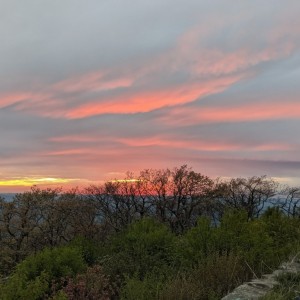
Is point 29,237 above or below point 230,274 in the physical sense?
below

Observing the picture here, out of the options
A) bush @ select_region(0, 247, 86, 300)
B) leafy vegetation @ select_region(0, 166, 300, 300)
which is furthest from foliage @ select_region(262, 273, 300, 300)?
bush @ select_region(0, 247, 86, 300)

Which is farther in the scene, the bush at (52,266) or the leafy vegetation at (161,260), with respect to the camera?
the bush at (52,266)

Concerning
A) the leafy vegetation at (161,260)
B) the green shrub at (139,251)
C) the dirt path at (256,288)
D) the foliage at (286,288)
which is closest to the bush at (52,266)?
the leafy vegetation at (161,260)

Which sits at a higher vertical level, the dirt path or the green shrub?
the dirt path

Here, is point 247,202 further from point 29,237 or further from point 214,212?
point 29,237

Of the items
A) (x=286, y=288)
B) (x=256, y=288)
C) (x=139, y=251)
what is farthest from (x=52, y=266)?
(x=286, y=288)

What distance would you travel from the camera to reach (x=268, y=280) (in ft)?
20.2

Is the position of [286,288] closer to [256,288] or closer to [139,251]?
[256,288]

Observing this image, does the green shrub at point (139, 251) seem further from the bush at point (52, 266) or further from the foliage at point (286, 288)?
the foliage at point (286, 288)

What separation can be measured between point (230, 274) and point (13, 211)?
114ft

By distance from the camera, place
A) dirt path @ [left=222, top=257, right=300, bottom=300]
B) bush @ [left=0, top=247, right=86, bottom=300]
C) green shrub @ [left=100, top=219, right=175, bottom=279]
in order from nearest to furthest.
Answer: dirt path @ [left=222, top=257, right=300, bottom=300], bush @ [left=0, top=247, right=86, bottom=300], green shrub @ [left=100, top=219, right=175, bottom=279]

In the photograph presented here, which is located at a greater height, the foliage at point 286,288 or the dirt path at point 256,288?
the foliage at point 286,288

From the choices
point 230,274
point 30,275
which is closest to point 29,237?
point 30,275

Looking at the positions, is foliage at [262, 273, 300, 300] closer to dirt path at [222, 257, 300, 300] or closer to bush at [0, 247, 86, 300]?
dirt path at [222, 257, 300, 300]
